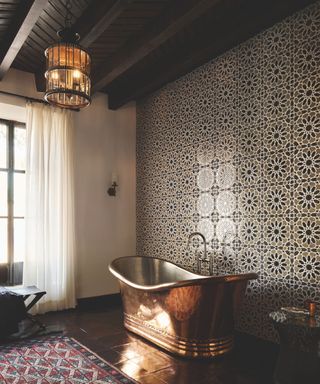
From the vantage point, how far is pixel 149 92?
4.85 m

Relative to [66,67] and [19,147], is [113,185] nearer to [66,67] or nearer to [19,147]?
[19,147]

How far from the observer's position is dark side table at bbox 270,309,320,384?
225 cm

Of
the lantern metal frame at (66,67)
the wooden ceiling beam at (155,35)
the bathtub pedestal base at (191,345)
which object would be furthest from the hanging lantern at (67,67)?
the bathtub pedestal base at (191,345)

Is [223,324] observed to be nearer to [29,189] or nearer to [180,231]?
[180,231]

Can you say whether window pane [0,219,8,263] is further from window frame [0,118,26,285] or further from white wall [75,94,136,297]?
white wall [75,94,136,297]

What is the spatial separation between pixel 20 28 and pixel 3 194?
230 centimetres

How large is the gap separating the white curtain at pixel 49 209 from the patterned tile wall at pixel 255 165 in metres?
1.25

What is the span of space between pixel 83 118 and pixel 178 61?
1.56 meters

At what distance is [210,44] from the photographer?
3514mm

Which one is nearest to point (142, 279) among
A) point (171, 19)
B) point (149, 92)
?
point (149, 92)

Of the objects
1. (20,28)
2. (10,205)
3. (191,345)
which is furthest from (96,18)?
(191,345)

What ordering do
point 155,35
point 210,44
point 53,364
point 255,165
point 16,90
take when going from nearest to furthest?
point 53,364, point 155,35, point 255,165, point 210,44, point 16,90

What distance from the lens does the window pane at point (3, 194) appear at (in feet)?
14.7

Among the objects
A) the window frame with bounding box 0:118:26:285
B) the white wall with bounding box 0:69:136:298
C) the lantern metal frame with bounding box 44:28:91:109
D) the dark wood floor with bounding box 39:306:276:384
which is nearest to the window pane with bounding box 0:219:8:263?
the window frame with bounding box 0:118:26:285
